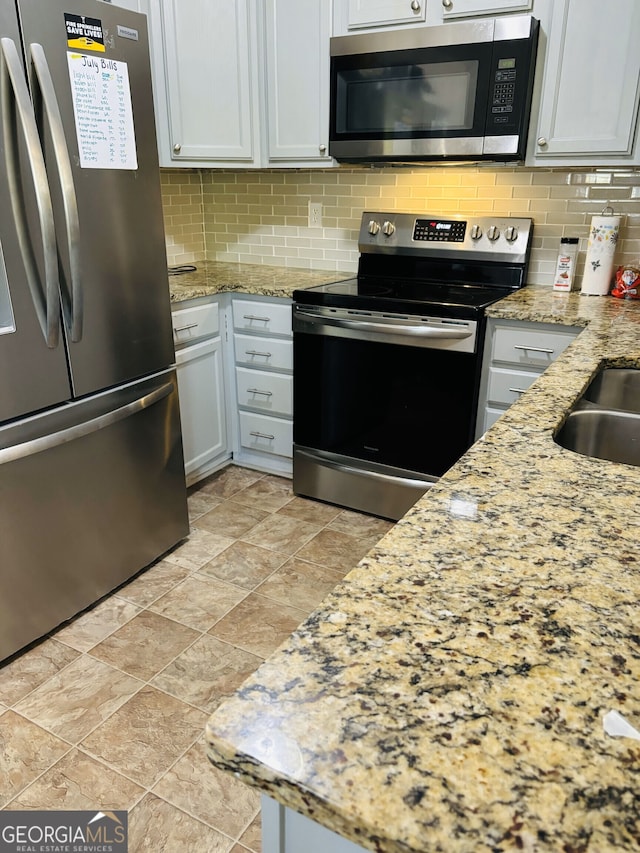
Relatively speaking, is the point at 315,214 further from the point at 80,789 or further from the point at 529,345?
the point at 80,789

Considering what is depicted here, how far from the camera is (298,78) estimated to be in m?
2.69

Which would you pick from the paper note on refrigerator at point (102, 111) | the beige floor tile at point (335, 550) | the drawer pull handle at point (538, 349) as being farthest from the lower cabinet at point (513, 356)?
the paper note on refrigerator at point (102, 111)

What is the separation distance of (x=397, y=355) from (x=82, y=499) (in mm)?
1267

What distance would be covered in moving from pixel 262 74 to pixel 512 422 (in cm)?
225

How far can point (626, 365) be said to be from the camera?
1.56 metres

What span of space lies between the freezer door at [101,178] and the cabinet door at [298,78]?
0.92 m

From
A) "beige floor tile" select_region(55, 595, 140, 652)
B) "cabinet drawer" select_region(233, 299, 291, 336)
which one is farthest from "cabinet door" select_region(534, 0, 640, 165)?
"beige floor tile" select_region(55, 595, 140, 652)

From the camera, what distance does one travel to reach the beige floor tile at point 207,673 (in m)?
1.80

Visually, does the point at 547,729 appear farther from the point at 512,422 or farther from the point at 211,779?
the point at 211,779

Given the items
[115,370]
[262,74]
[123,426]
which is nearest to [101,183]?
[115,370]

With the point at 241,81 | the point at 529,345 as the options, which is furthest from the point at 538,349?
the point at 241,81

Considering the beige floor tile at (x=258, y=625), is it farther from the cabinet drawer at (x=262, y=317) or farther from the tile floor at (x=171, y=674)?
the cabinet drawer at (x=262, y=317)

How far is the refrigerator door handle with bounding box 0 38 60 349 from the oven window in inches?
47.3

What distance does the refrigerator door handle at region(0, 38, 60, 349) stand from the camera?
1.57 m
